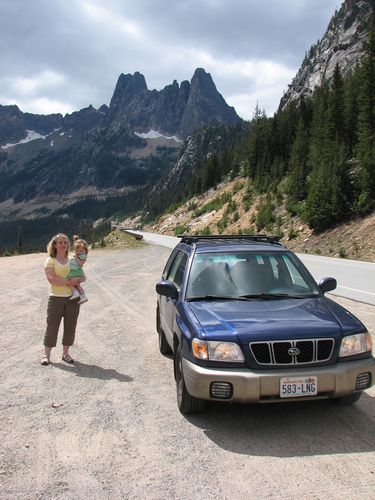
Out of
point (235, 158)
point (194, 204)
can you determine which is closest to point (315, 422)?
point (194, 204)

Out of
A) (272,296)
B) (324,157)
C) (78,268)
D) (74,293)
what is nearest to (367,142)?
(324,157)

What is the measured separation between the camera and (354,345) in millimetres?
4520

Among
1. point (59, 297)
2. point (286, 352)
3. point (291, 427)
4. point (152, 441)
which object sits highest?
point (286, 352)

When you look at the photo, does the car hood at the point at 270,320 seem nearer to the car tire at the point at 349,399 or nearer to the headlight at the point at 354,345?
the headlight at the point at 354,345

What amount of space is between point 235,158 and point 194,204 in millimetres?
24591

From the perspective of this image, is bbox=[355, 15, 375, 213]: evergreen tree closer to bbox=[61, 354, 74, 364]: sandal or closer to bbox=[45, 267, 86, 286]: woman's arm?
bbox=[45, 267, 86, 286]: woman's arm

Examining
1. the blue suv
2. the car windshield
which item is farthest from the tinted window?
the blue suv

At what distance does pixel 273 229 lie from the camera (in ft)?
131

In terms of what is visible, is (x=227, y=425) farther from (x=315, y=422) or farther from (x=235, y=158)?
(x=235, y=158)

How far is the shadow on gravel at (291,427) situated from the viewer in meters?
4.07

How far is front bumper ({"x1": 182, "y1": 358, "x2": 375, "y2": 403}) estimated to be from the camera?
165 inches

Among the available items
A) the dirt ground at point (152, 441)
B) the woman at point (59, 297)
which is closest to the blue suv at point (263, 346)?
the dirt ground at point (152, 441)

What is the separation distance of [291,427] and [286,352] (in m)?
0.80

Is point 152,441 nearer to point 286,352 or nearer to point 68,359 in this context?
point 286,352
